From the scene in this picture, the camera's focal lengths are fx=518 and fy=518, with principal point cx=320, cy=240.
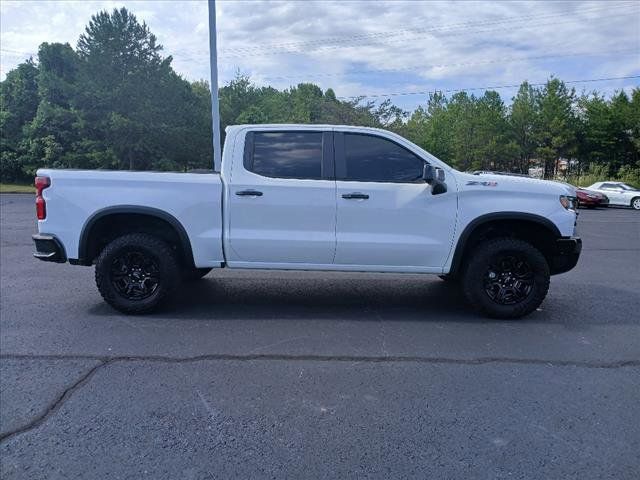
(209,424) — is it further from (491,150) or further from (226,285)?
(491,150)

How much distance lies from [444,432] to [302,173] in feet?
10.3

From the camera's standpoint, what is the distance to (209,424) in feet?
10.8

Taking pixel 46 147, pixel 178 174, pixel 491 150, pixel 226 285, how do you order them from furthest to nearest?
1. pixel 491 150
2. pixel 46 147
3. pixel 226 285
4. pixel 178 174

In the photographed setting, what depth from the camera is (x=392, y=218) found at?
5.37m

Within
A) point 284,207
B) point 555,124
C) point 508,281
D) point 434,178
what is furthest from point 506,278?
point 555,124

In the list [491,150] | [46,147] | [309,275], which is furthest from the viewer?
[491,150]

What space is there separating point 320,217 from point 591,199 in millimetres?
25321

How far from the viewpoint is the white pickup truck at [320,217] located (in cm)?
538

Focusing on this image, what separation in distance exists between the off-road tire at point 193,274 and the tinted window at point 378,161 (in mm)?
2234

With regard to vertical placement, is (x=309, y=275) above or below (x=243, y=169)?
below

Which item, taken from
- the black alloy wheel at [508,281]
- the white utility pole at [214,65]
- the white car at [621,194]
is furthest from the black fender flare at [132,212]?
the white car at [621,194]

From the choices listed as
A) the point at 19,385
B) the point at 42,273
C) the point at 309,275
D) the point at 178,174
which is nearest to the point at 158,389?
the point at 19,385

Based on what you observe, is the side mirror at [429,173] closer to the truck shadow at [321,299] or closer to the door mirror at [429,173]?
the door mirror at [429,173]

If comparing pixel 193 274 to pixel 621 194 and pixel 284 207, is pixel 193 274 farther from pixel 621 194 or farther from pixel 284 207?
pixel 621 194
